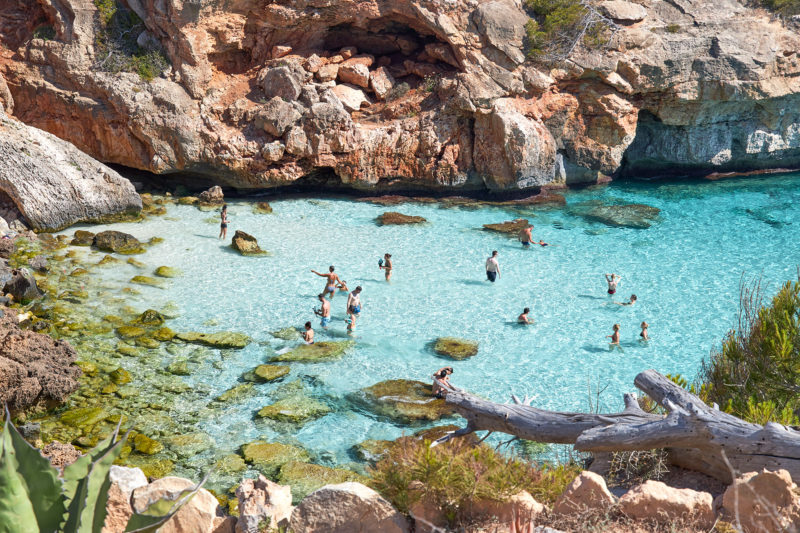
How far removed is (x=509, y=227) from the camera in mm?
20922

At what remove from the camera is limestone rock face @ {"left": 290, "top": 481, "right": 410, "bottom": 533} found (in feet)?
18.3

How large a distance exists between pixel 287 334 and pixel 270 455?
14.9 ft

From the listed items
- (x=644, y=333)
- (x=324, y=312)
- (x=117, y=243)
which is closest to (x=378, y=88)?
(x=117, y=243)

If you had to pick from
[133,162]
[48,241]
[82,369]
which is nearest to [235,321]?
[82,369]

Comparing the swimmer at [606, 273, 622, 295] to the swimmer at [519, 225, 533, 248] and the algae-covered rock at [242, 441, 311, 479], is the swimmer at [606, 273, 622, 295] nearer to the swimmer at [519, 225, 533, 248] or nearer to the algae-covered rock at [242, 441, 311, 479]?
the swimmer at [519, 225, 533, 248]

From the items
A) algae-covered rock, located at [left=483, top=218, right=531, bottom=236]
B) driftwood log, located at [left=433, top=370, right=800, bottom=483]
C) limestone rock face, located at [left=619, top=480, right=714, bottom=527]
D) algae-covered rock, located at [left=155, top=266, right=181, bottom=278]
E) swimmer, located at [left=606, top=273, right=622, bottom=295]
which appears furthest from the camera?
algae-covered rock, located at [left=483, top=218, right=531, bottom=236]

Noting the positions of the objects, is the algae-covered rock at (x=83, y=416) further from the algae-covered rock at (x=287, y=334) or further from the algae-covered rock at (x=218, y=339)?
the algae-covered rock at (x=287, y=334)

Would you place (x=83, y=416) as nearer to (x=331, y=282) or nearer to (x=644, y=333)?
(x=331, y=282)

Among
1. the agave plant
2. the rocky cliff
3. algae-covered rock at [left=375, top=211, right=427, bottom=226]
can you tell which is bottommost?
the agave plant

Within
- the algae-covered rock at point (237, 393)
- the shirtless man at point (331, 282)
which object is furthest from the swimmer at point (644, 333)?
the algae-covered rock at point (237, 393)

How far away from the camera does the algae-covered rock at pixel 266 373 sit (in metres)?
12.4

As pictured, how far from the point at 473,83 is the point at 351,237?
7310 mm

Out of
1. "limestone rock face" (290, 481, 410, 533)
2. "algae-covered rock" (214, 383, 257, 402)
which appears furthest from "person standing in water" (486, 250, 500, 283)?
"limestone rock face" (290, 481, 410, 533)

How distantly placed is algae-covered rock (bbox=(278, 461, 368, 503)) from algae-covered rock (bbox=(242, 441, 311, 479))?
0.16m
